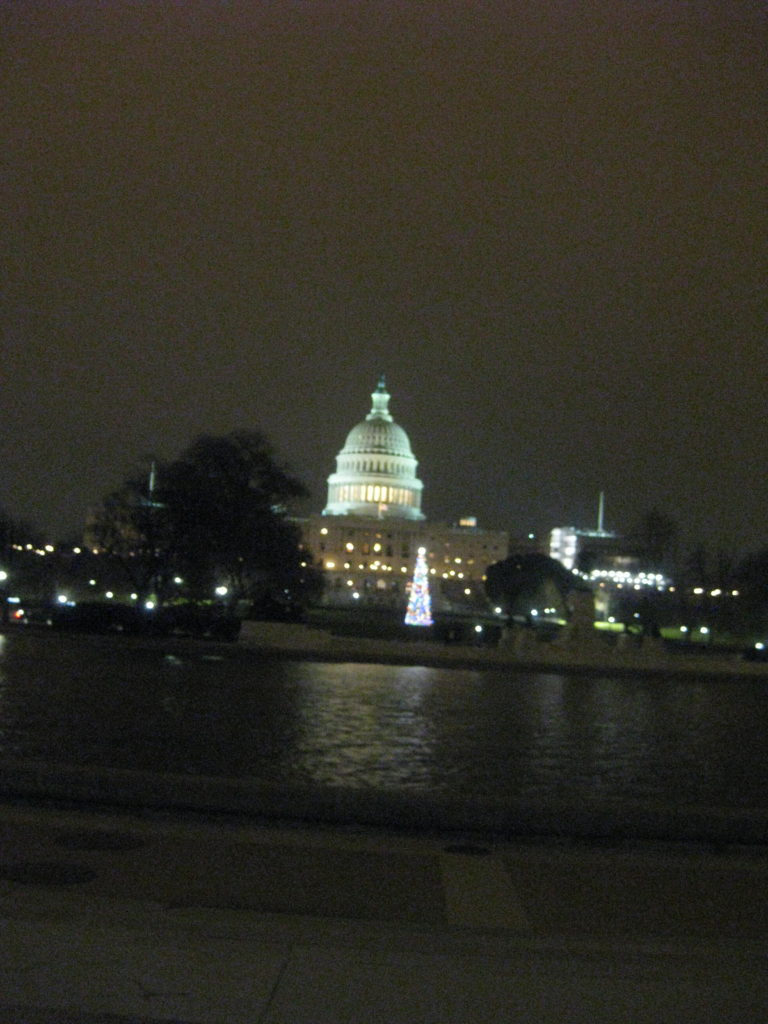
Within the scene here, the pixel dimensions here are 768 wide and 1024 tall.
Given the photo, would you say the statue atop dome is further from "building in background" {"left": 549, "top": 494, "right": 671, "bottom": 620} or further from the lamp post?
the lamp post

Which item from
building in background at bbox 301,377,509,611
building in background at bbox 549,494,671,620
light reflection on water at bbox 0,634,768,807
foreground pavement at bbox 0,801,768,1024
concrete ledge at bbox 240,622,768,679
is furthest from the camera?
building in background at bbox 301,377,509,611

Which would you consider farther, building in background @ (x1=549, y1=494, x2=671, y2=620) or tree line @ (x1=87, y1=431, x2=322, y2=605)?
building in background @ (x1=549, y1=494, x2=671, y2=620)

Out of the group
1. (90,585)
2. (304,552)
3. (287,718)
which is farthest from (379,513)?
(287,718)

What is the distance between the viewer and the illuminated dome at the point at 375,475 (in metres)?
164

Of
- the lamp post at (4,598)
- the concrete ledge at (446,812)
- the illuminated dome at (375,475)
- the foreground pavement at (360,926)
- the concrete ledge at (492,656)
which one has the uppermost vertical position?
the illuminated dome at (375,475)

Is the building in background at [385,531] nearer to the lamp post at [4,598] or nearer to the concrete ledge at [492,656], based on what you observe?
the lamp post at [4,598]

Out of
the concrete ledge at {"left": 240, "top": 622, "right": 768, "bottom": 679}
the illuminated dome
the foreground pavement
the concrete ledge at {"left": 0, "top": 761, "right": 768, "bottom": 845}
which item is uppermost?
the illuminated dome

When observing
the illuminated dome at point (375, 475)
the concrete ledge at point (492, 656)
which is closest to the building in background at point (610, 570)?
the illuminated dome at point (375, 475)

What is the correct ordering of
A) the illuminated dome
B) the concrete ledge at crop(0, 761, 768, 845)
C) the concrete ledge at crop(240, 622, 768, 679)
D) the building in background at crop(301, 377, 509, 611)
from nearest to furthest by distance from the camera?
the concrete ledge at crop(0, 761, 768, 845) → the concrete ledge at crop(240, 622, 768, 679) → the building in background at crop(301, 377, 509, 611) → the illuminated dome

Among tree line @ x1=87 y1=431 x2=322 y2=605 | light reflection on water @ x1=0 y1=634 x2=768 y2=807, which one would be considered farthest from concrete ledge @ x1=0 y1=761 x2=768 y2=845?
tree line @ x1=87 y1=431 x2=322 y2=605

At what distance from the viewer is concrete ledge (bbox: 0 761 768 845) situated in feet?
32.6

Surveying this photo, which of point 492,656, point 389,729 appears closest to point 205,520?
point 492,656

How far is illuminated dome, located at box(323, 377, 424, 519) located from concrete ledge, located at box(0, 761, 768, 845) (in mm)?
152237

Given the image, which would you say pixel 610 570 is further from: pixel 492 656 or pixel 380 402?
pixel 492 656
